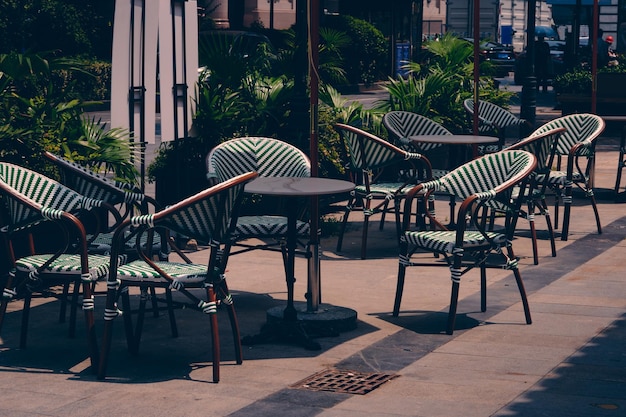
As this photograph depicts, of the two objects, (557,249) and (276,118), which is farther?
(276,118)

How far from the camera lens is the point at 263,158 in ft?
32.0

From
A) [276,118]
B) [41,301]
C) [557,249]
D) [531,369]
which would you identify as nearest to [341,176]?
[276,118]

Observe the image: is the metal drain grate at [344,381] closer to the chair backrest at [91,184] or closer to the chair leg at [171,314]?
the chair leg at [171,314]

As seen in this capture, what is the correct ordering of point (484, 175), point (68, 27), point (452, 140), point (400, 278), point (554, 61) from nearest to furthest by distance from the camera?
point (400, 278) < point (484, 175) < point (452, 140) < point (68, 27) < point (554, 61)

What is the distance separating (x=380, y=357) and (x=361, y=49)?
115 ft

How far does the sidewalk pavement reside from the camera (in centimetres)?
645

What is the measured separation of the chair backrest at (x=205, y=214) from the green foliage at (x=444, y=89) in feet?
24.2

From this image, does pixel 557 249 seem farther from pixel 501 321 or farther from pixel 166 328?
pixel 166 328

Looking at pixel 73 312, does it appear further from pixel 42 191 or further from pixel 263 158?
pixel 263 158

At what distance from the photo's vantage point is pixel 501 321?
8.50 meters

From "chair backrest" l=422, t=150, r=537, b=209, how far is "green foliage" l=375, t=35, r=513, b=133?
5.38 meters

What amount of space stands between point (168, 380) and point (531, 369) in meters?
2.13

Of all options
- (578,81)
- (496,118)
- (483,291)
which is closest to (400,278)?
(483,291)

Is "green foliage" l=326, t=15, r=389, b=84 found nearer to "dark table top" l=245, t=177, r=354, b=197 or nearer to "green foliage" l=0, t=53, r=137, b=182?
"green foliage" l=0, t=53, r=137, b=182
